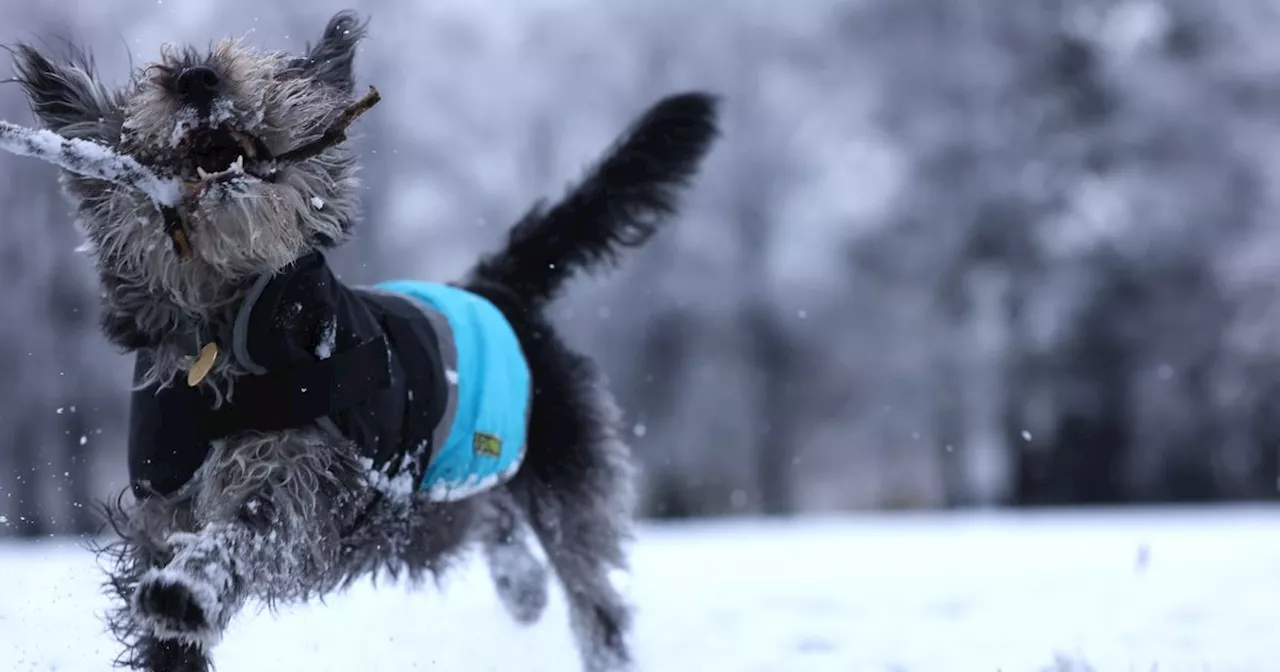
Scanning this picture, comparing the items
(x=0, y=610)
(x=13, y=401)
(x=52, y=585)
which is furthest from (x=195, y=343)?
(x=13, y=401)

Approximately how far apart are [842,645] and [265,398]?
7.91ft

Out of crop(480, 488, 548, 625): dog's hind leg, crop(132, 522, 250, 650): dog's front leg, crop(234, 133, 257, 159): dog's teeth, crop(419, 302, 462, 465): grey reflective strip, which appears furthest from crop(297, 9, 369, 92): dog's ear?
crop(480, 488, 548, 625): dog's hind leg

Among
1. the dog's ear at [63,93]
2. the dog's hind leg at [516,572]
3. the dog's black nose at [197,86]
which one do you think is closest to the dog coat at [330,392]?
the dog's black nose at [197,86]

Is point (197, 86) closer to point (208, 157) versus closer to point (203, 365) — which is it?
point (208, 157)

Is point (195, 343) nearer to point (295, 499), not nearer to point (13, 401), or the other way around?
point (295, 499)

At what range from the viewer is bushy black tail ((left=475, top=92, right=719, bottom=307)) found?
489cm

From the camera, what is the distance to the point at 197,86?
292 cm

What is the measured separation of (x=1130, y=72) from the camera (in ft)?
63.4

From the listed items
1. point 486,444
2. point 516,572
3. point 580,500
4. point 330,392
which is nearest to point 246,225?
point 330,392

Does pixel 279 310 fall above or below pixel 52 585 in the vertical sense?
above

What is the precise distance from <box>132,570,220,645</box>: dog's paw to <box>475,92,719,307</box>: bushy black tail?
2.22 m

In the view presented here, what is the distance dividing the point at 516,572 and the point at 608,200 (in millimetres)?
1584

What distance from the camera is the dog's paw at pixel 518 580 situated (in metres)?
5.27

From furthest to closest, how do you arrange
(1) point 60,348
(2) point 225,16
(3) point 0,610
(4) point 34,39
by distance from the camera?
(1) point 60,348, (2) point 225,16, (3) point 0,610, (4) point 34,39
